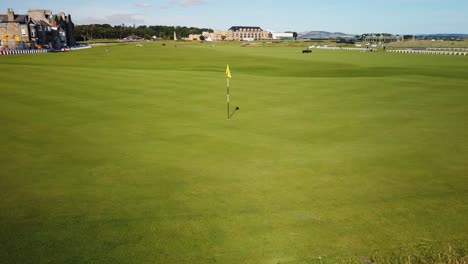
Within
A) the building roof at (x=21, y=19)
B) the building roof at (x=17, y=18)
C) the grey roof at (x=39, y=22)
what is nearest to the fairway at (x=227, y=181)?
the building roof at (x=21, y=19)

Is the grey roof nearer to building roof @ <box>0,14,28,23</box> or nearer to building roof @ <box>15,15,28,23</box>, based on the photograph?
building roof @ <box>15,15,28,23</box>

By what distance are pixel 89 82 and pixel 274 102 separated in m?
21.8

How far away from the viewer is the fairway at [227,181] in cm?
963

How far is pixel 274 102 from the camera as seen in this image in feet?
97.0

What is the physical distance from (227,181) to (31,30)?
502 ft

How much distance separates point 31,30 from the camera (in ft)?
456

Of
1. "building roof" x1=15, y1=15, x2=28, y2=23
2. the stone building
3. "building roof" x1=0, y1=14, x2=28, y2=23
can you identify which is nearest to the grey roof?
the stone building

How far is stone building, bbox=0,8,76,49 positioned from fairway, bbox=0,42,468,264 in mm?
127393

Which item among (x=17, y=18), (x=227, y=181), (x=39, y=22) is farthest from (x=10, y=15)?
(x=227, y=181)

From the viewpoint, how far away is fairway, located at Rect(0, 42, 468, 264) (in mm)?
9633

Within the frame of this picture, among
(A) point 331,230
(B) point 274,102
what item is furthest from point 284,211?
(B) point 274,102

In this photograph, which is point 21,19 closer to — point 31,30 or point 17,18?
point 17,18

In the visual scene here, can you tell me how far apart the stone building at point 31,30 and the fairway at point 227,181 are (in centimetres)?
12739

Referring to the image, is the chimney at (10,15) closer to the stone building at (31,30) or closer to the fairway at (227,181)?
the stone building at (31,30)
